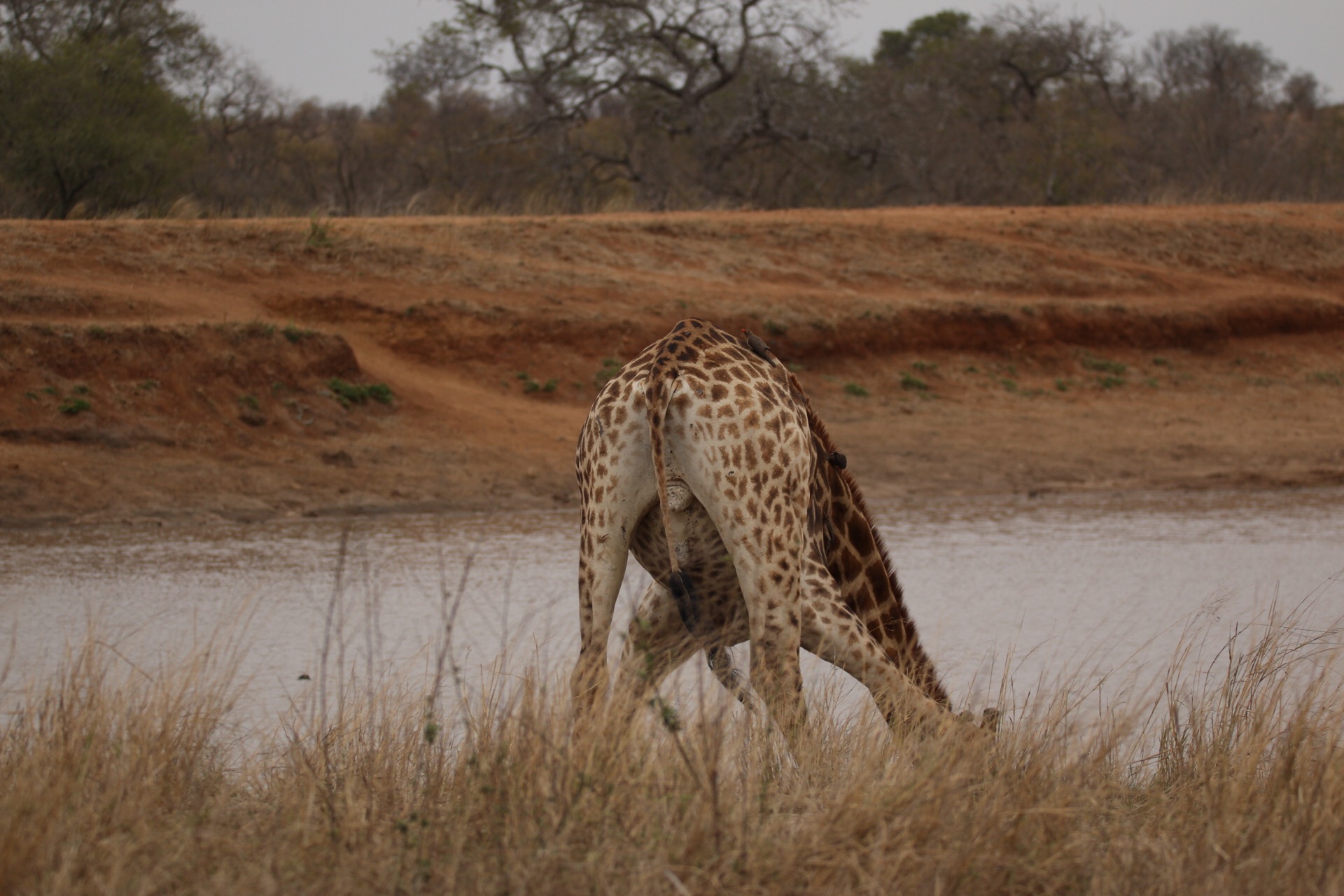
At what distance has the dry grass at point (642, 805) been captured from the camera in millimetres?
3002

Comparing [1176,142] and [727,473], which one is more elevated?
[1176,142]

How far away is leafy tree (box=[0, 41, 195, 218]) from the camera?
62.7 ft

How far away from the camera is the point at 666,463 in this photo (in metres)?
4.15

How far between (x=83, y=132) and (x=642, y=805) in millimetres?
19210

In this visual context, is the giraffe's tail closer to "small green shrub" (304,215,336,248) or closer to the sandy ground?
the sandy ground

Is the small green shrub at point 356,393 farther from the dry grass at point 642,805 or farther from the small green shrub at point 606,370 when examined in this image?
the dry grass at point 642,805

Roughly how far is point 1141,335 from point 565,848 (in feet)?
53.1

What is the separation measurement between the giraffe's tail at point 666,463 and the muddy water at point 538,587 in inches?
41.6

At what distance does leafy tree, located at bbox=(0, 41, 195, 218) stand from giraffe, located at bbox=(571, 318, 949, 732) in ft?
54.9

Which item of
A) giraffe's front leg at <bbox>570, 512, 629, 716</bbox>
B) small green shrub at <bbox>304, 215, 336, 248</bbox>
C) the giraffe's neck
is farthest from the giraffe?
small green shrub at <bbox>304, 215, 336, 248</bbox>

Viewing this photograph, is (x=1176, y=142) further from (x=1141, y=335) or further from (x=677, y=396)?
(x=677, y=396)

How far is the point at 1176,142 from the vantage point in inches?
1318

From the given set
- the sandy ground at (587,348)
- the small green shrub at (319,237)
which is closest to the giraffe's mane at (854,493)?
the sandy ground at (587,348)

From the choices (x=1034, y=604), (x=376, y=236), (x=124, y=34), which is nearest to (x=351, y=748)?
(x=1034, y=604)
